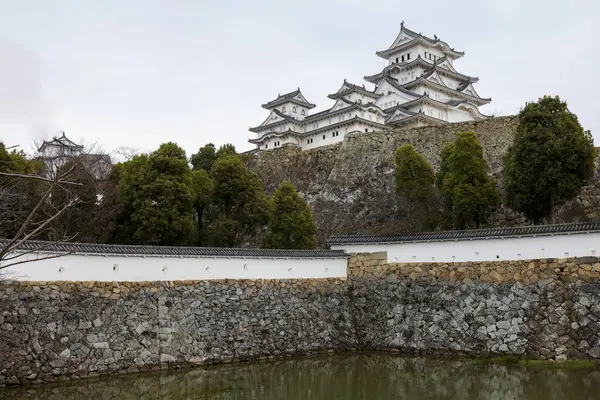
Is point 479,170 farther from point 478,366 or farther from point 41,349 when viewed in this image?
point 41,349

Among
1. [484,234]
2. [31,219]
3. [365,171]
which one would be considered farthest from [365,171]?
[31,219]

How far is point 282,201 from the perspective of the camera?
802 inches

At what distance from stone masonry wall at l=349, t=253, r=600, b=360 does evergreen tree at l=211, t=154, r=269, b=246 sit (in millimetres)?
5138

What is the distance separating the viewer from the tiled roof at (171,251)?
12.5 m

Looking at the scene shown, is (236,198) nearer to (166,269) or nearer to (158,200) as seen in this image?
(158,200)

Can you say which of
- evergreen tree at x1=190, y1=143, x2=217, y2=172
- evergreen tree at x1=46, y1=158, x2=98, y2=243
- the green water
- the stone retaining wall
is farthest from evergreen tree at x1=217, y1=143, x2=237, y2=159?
the green water

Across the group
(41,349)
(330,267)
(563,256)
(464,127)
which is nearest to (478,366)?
(563,256)

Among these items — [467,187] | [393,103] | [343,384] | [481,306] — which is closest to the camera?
[343,384]

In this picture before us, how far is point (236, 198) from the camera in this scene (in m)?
21.1

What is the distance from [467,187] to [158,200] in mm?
11395

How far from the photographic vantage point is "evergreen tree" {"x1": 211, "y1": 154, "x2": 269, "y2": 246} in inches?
822

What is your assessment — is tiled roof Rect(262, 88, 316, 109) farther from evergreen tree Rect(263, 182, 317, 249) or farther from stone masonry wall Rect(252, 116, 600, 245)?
evergreen tree Rect(263, 182, 317, 249)

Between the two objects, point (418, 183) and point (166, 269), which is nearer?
point (166, 269)

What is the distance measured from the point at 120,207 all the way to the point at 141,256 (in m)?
5.46
